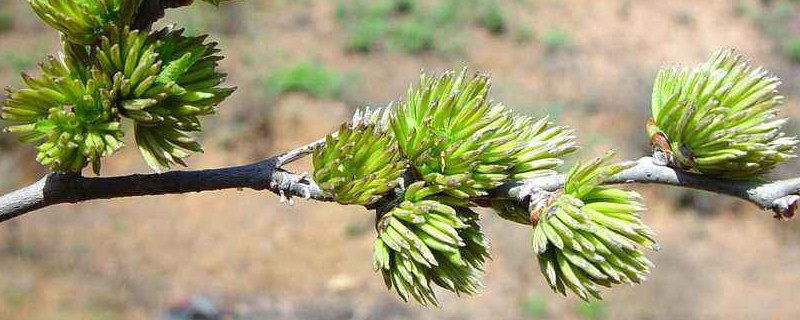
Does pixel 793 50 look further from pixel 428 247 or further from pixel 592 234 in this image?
pixel 428 247

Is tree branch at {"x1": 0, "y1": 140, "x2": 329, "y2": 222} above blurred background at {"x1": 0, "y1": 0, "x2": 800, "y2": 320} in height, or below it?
above

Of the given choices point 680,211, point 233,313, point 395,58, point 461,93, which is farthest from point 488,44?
point 461,93

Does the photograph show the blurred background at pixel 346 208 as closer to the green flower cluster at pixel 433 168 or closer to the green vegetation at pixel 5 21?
the green vegetation at pixel 5 21

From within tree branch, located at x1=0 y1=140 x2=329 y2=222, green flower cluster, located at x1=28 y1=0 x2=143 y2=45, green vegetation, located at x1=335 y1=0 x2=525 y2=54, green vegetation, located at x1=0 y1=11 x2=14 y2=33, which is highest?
green vegetation, located at x1=0 y1=11 x2=14 y2=33

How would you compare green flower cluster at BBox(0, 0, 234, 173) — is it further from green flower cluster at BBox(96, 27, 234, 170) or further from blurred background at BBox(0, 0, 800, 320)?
blurred background at BBox(0, 0, 800, 320)

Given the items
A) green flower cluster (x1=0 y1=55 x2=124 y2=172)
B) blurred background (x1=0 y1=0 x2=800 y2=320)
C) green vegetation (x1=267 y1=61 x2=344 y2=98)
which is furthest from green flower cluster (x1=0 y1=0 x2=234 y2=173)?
green vegetation (x1=267 y1=61 x2=344 y2=98)

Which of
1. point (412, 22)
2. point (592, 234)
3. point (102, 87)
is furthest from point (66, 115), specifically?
point (412, 22)

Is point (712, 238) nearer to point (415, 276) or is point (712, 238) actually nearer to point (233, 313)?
point (233, 313)

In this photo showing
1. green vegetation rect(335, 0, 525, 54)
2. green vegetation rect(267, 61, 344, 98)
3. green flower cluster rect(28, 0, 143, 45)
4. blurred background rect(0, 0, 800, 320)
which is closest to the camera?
green flower cluster rect(28, 0, 143, 45)
